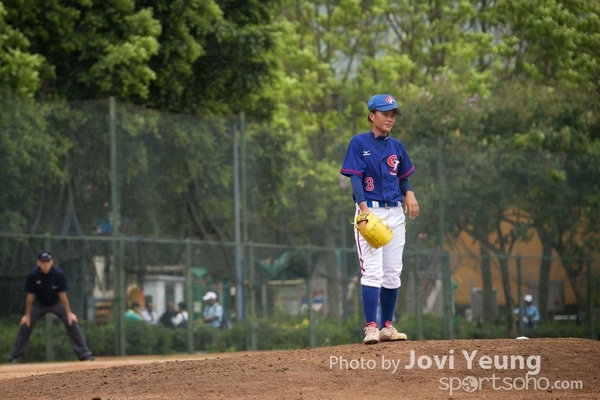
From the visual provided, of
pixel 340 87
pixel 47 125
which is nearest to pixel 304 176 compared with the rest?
pixel 47 125

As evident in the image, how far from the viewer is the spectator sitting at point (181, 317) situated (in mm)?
19545

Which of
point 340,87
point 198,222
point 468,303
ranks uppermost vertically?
point 340,87

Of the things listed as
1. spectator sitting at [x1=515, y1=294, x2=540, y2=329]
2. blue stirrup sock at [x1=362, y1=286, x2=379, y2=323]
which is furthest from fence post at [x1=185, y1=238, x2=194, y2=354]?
blue stirrup sock at [x1=362, y1=286, x2=379, y2=323]

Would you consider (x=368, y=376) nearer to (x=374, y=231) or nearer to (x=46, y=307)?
(x=374, y=231)

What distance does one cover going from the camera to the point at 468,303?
23781 millimetres

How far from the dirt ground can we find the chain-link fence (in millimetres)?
8849

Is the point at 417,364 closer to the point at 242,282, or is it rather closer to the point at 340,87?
the point at 242,282

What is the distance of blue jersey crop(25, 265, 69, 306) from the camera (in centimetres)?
1623

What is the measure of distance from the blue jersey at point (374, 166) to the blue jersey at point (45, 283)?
738 cm

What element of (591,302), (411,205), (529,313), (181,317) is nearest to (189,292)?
(181,317)

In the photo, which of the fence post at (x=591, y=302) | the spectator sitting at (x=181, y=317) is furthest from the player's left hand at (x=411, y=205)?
the fence post at (x=591, y=302)

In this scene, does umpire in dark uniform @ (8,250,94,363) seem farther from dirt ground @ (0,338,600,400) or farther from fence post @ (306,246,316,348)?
dirt ground @ (0,338,600,400)

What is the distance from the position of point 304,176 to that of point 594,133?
7104 mm

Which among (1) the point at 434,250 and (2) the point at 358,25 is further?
(2) the point at 358,25
